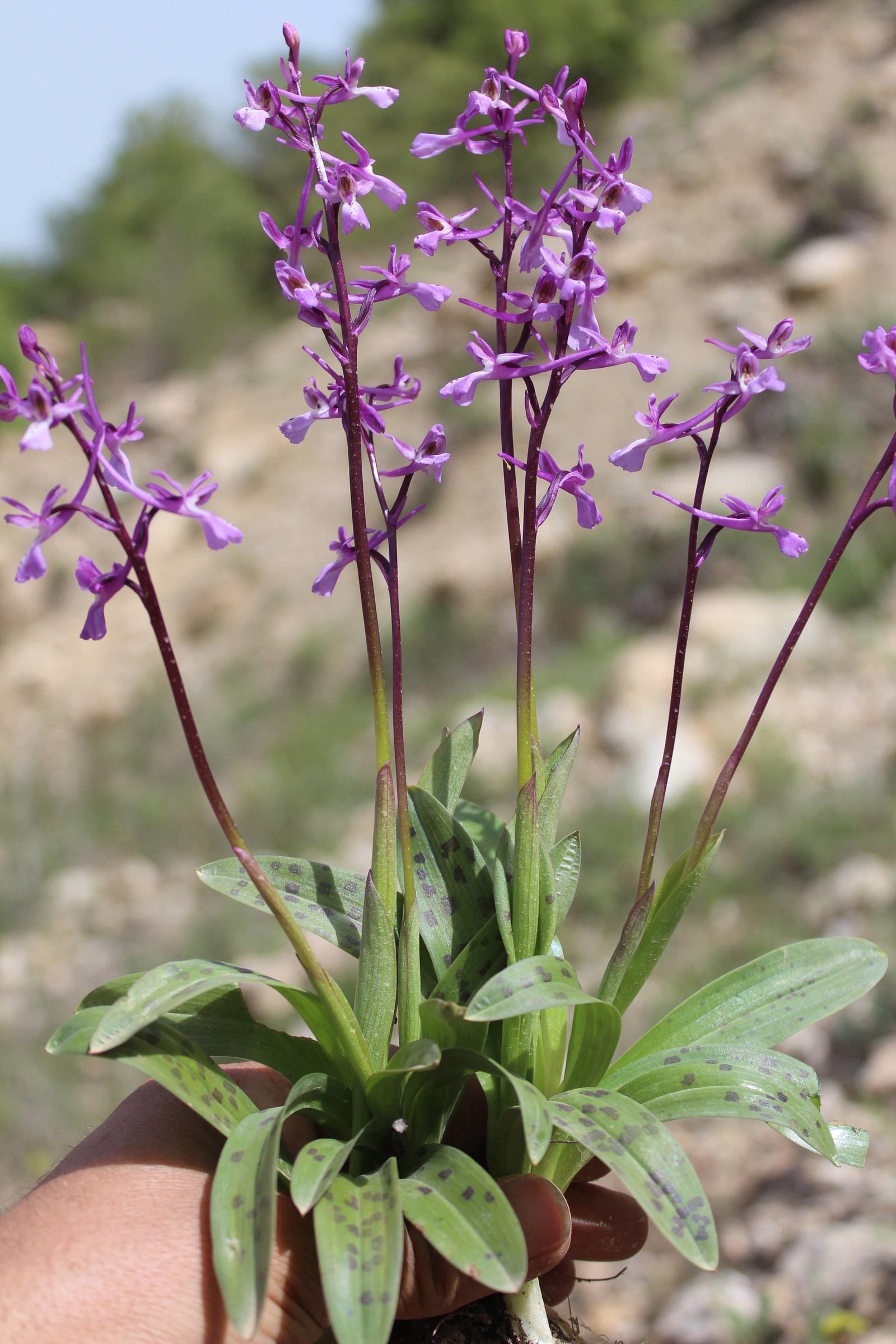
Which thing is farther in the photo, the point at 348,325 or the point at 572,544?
the point at 572,544

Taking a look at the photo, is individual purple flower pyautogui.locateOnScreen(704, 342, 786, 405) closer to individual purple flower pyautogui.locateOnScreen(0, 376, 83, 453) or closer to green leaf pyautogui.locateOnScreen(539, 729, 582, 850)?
green leaf pyautogui.locateOnScreen(539, 729, 582, 850)

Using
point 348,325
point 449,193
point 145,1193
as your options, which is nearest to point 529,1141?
point 145,1193

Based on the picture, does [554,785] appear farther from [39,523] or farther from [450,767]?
[39,523]

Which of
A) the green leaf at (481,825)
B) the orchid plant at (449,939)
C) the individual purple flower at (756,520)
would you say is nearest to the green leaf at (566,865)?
the orchid plant at (449,939)

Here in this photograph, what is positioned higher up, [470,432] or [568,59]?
[568,59]

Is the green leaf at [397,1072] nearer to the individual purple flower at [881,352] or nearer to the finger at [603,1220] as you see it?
the finger at [603,1220]

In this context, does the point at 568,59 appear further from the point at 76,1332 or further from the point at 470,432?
the point at 76,1332
